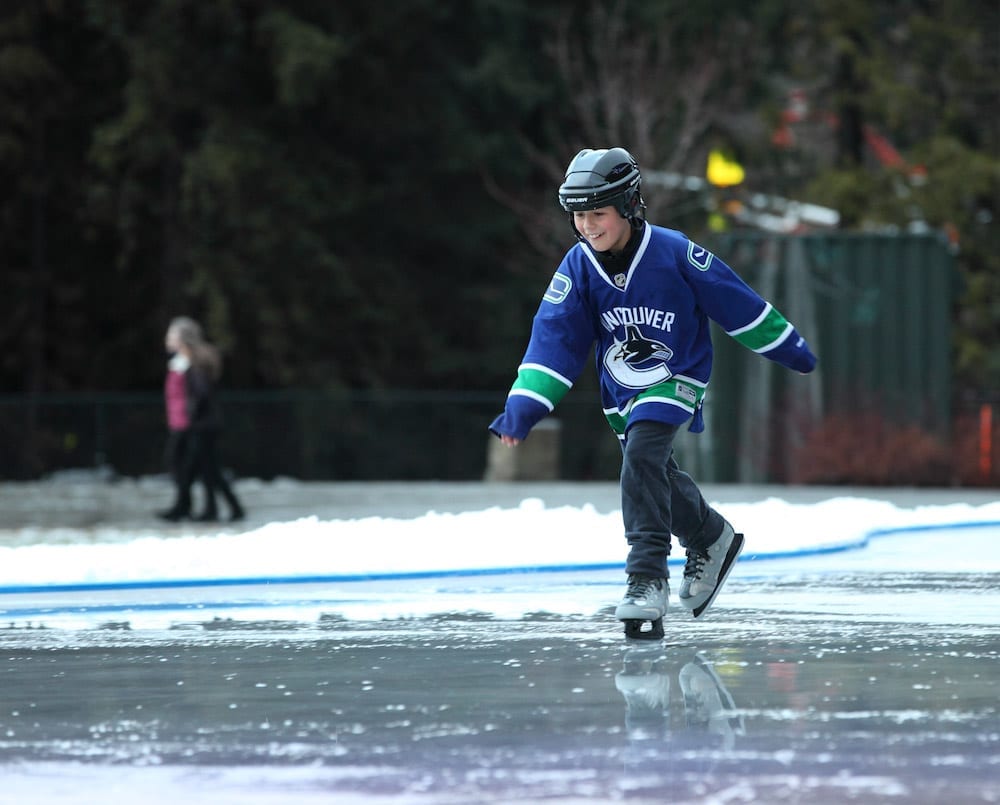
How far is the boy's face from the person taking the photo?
873 centimetres

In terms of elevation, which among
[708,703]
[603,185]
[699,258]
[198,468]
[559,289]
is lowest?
[708,703]

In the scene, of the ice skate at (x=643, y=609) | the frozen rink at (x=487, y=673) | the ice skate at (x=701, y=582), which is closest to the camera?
the frozen rink at (x=487, y=673)

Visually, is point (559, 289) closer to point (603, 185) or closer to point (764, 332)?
point (603, 185)

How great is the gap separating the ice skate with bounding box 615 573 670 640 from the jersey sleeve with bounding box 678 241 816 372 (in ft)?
3.32

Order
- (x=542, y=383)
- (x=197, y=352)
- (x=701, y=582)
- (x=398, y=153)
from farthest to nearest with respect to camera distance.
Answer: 1. (x=398, y=153)
2. (x=197, y=352)
3. (x=701, y=582)
4. (x=542, y=383)

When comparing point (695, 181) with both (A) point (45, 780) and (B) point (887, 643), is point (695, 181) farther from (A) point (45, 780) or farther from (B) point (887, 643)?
(A) point (45, 780)

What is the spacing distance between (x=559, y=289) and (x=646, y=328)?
0.38 m

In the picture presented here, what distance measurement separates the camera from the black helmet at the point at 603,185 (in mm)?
8703

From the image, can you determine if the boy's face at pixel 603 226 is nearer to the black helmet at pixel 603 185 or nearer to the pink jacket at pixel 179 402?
the black helmet at pixel 603 185

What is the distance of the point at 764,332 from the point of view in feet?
29.5

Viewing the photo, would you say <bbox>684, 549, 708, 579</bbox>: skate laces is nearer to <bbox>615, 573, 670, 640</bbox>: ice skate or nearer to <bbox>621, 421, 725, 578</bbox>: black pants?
<bbox>621, 421, 725, 578</bbox>: black pants

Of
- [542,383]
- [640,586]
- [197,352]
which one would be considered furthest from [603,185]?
[197,352]

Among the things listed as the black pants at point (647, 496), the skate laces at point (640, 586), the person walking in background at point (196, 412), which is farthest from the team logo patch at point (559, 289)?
the person walking in background at point (196, 412)

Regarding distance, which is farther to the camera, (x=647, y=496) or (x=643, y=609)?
(x=647, y=496)
